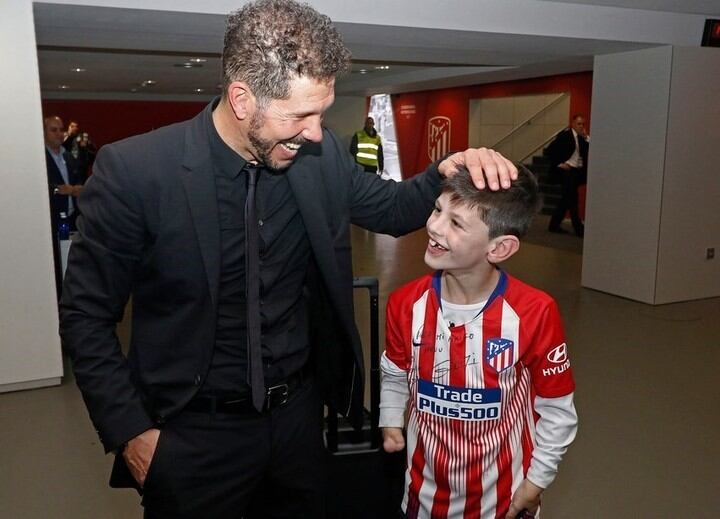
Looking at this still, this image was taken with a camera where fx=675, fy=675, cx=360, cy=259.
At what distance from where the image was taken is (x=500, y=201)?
1.47 metres

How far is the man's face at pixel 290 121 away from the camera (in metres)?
1.26

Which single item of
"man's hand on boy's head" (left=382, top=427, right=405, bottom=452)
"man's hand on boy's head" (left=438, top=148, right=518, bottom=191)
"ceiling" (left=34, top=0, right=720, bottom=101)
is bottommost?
"man's hand on boy's head" (left=382, top=427, right=405, bottom=452)

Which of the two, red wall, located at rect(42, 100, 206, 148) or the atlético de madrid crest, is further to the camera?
red wall, located at rect(42, 100, 206, 148)

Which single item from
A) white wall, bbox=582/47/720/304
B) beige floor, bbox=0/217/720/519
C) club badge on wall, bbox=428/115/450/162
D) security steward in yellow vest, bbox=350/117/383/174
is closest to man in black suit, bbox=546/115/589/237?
security steward in yellow vest, bbox=350/117/383/174

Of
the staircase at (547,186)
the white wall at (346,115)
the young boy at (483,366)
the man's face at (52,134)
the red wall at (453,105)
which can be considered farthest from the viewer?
the white wall at (346,115)

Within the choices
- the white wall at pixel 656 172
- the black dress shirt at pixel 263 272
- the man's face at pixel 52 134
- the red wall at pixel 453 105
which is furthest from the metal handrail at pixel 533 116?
the black dress shirt at pixel 263 272

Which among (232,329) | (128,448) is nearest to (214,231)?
(232,329)

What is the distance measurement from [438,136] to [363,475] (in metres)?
12.1

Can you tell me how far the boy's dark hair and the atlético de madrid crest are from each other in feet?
0.76

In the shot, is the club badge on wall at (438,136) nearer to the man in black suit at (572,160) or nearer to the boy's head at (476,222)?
the man in black suit at (572,160)

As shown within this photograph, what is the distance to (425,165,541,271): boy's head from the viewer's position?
147 centimetres

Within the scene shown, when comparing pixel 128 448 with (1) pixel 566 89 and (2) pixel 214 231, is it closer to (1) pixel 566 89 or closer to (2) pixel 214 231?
(2) pixel 214 231

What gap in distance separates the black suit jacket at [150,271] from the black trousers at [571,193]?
330 inches

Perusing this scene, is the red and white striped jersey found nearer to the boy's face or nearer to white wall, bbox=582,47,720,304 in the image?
the boy's face
